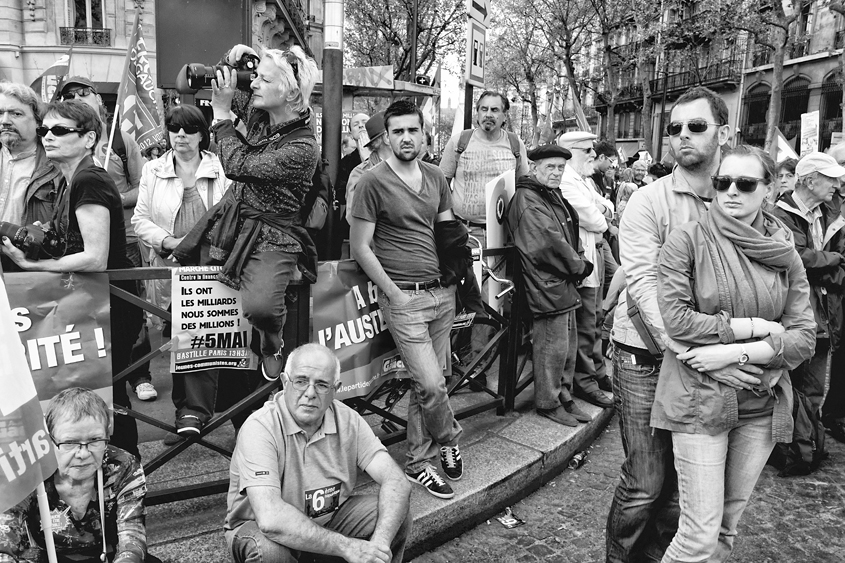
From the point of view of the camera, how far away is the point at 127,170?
5691 millimetres

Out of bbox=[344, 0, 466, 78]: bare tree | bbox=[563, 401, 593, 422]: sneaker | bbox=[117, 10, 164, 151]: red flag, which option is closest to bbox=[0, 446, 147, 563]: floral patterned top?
bbox=[563, 401, 593, 422]: sneaker

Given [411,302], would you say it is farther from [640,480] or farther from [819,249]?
[819,249]

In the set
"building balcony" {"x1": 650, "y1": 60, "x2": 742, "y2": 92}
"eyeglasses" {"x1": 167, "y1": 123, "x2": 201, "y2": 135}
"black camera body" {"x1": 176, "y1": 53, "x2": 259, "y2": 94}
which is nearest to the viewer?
"black camera body" {"x1": 176, "y1": 53, "x2": 259, "y2": 94}

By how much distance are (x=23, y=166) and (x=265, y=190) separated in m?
1.62

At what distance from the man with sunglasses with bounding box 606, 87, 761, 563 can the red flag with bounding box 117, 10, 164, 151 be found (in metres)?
4.56

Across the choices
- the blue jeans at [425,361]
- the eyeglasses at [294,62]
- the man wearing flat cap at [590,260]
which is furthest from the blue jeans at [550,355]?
the eyeglasses at [294,62]

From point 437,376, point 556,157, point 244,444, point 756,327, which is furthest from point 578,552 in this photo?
point 556,157

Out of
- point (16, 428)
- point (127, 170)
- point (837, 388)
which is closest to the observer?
point (16, 428)

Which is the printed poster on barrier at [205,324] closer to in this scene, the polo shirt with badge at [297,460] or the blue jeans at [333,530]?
the polo shirt with badge at [297,460]

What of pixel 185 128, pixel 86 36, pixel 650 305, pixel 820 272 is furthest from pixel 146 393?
pixel 86 36

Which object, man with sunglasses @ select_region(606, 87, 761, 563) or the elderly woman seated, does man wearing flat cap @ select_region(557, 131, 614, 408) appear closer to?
man with sunglasses @ select_region(606, 87, 761, 563)

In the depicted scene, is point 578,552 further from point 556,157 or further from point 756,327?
point 556,157

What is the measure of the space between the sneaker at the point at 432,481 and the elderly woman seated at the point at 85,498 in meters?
1.57

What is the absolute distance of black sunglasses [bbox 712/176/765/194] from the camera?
248 centimetres
